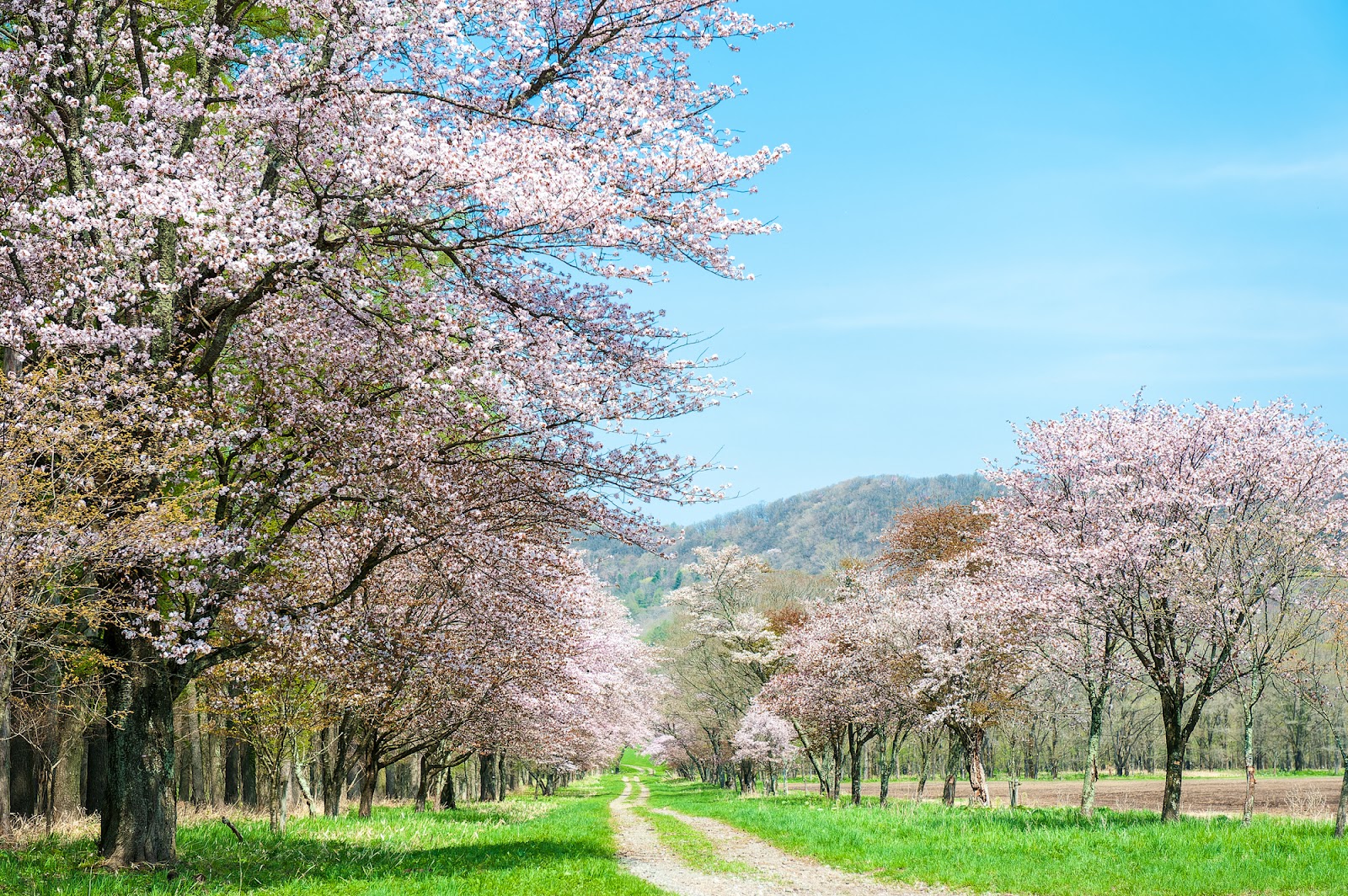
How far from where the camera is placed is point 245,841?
12891 mm

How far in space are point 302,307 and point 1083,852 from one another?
40.7 ft

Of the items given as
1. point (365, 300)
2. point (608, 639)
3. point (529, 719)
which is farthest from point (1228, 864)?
point (608, 639)

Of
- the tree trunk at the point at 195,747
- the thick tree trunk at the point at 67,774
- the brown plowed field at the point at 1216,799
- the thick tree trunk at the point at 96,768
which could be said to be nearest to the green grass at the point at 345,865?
the thick tree trunk at the point at 96,768

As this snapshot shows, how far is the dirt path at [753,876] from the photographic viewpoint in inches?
411

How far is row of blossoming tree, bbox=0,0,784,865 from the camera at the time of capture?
8.14 metres

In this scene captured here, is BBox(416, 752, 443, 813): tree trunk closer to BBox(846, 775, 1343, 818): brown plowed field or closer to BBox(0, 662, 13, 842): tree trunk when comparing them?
BBox(0, 662, 13, 842): tree trunk

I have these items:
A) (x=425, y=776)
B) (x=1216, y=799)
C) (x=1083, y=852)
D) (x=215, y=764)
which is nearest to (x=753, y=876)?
(x=1083, y=852)

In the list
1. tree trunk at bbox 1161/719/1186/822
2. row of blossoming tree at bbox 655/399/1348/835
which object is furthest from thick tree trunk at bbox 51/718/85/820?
→ tree trunk at bbox 1161/719/1186/822

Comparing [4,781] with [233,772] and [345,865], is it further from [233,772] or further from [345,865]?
[233,772]

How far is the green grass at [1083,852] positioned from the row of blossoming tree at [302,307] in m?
6.23

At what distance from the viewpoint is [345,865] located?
36.4ft

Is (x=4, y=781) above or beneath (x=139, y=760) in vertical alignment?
beneath

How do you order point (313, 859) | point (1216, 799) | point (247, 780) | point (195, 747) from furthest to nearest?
point (1216, 799), point (247, 780), point (195, 747), point (313, 859)

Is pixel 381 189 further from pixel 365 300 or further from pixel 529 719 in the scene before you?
pixel 529 719
